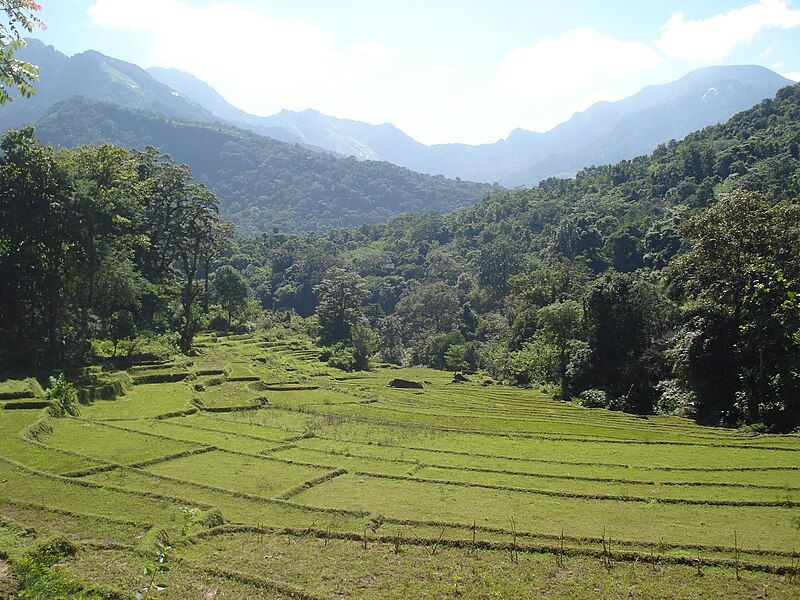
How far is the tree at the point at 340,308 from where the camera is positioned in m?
83.5

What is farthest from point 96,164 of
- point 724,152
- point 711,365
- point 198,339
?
point 724,152

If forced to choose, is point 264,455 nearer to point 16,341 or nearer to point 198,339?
point 16,341

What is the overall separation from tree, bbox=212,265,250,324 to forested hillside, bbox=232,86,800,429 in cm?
1251

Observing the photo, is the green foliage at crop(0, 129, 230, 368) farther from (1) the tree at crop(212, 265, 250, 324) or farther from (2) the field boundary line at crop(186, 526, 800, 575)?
(2) the field boundary line at crop(186, 526, 800, 575)

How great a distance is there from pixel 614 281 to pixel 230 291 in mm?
49917

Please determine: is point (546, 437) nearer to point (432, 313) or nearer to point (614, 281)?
point (614, 281)

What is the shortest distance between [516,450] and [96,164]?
1506 inches

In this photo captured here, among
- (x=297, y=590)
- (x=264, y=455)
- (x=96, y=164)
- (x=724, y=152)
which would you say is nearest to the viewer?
(x=297, y=590)

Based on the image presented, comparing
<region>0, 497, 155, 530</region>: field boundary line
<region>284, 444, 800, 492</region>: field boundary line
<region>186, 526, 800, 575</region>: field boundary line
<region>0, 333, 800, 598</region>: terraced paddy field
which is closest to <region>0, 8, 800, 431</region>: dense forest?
<region>186, 526, 800, 575</region>: field boundary line

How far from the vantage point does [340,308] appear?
8500 centimetres

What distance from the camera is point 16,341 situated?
130ft

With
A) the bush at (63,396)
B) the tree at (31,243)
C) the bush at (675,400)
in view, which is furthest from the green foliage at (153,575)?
the bush at (675,400)

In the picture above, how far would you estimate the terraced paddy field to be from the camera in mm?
13008

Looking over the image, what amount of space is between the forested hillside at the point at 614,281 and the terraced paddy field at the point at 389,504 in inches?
251
